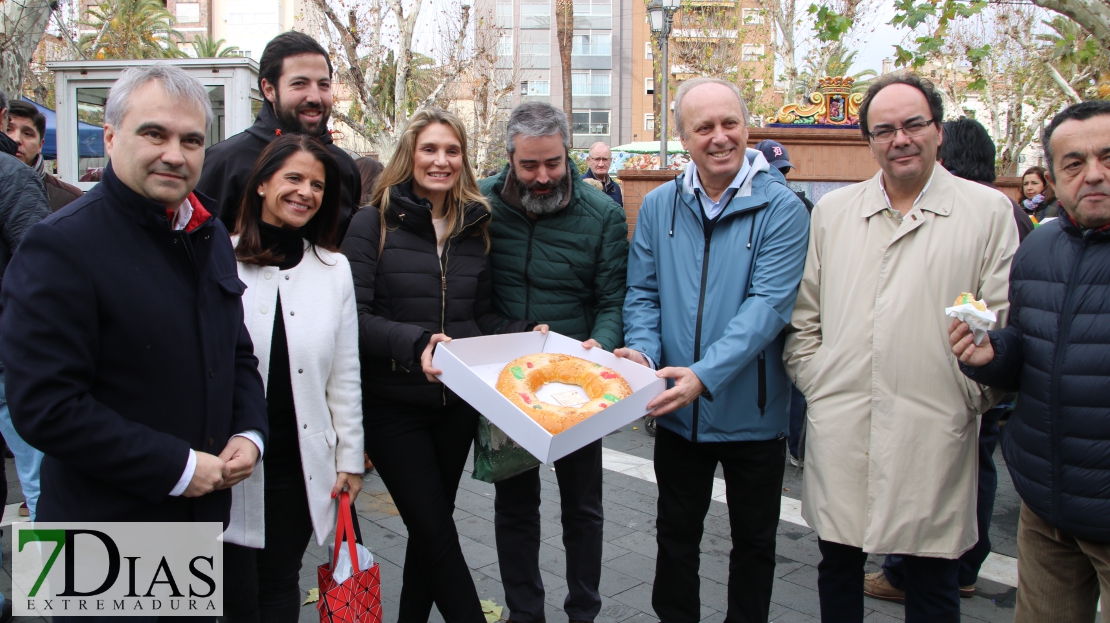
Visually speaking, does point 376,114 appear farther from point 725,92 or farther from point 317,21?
point 725,92

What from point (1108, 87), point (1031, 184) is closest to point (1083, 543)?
point (1031, 184)

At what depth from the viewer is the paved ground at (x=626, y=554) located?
12.0 ft

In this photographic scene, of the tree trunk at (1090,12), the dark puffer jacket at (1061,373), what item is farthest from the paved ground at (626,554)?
the tree trunk at (1090,12)

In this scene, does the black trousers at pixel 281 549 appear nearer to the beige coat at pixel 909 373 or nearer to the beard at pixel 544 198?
the beard at pixel 544 198

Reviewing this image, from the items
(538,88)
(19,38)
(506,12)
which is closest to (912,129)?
(19,38)

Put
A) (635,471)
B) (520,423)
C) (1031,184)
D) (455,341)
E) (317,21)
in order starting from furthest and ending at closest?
1. (317,21)
2. (1031,184)
3. (635,471)
4. (455,341)
5. (520,423)

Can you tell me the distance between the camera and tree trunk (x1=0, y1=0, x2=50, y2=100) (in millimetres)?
9977

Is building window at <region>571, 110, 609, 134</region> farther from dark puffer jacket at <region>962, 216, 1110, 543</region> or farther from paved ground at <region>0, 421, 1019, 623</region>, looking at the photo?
dark puffer jacket at <region>962, 216, 1110, 543</region>

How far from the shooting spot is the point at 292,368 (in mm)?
2680

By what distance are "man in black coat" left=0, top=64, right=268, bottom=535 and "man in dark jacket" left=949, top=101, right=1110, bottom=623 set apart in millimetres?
2238

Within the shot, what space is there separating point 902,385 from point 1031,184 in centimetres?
664

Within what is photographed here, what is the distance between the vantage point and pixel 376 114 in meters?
18.8

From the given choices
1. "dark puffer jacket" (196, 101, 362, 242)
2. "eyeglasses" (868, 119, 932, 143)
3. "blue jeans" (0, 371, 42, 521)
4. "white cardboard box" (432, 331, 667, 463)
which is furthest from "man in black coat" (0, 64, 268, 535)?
"blue jeans" (0, 371, 42, 521)

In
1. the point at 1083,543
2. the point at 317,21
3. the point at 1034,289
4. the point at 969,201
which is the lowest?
the point at 1083,543
